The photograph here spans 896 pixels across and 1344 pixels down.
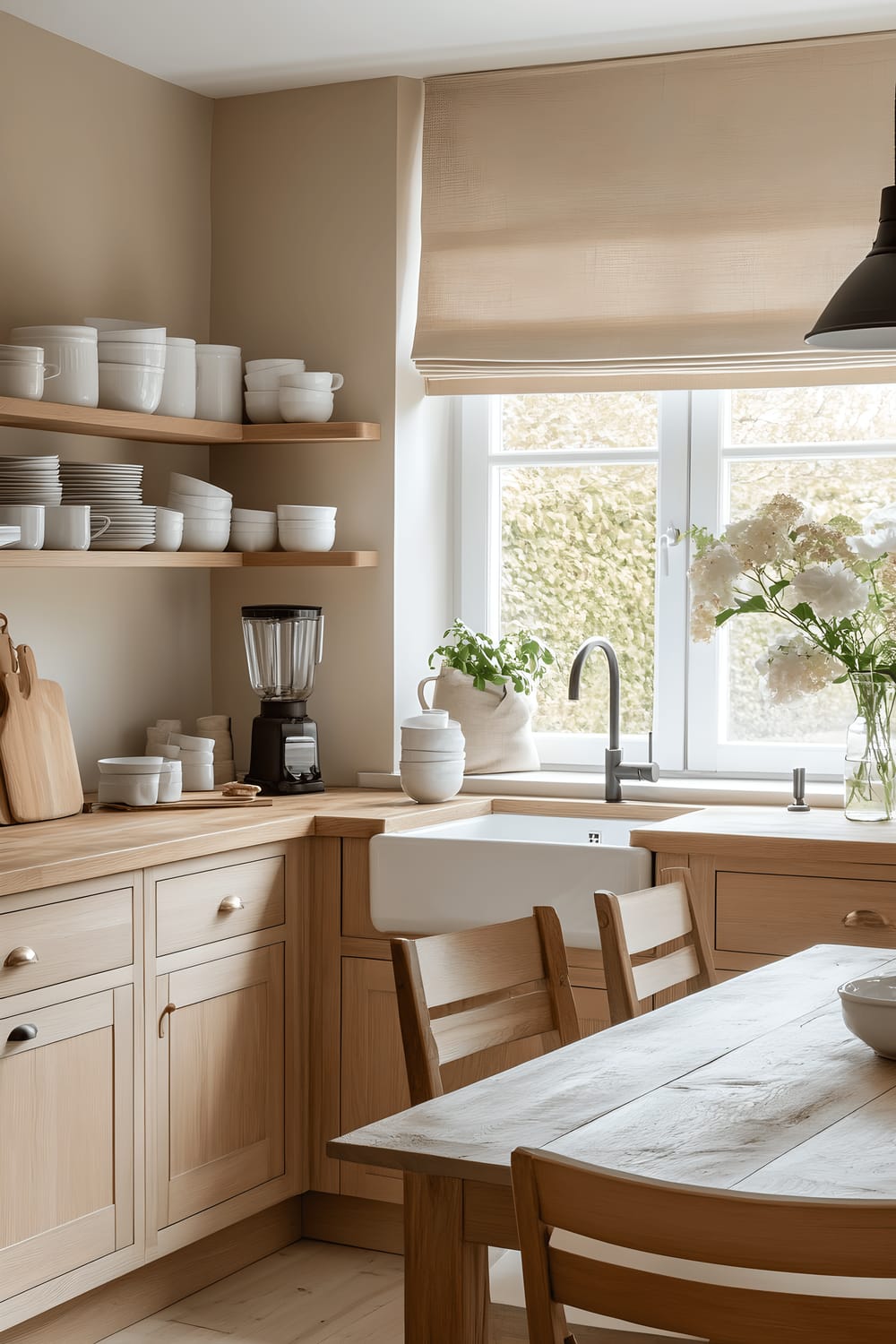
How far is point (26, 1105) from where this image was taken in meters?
2.56

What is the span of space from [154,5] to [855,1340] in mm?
3042

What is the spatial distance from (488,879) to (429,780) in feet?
1.39

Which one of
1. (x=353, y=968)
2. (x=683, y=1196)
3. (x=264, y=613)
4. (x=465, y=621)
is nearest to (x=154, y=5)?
(x=264, y=613)

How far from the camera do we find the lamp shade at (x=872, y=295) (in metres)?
1.95

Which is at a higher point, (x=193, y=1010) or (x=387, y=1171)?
(x=193, y=1010)

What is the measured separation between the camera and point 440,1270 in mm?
1468

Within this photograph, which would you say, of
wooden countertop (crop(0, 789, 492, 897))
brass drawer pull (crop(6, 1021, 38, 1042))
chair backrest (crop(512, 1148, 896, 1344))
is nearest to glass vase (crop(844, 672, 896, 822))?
wooden countertop (crop(0, 789, 492, 897))

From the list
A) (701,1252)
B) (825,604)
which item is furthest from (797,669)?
(701,1252)

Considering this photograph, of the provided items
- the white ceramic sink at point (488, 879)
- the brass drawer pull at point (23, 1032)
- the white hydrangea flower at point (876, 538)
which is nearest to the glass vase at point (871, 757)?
the white hydrangea flower at point (876, 538)

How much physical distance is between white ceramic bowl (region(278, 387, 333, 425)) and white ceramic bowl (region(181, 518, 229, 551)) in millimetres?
296

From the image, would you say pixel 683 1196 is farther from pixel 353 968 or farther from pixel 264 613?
pixel 264 613

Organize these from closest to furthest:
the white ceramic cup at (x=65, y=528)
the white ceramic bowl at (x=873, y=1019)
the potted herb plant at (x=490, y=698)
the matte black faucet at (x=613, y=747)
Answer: the white ceramic bowl at (x=873, y=1019) → the white ceramic cup at (x=65, y=528) → the matte black faucet at (x=613, y=747) → the potted herb plant at (x=490, y=698)

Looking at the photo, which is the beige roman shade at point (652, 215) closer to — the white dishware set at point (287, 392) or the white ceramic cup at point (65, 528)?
the white dishware set at point (287, 392)

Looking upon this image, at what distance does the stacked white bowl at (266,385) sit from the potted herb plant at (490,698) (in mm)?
693
